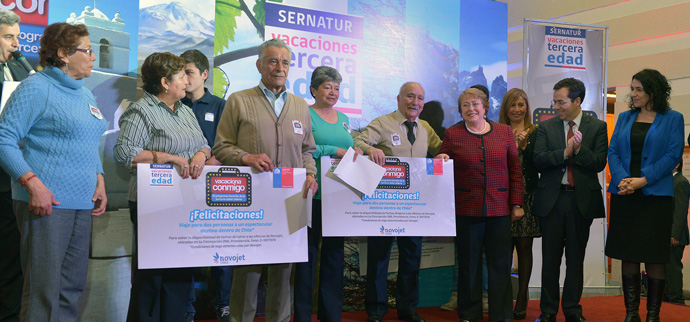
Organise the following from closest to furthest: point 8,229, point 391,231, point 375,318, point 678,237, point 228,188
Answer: point 228,188
point 8,229
point 391,231
point 375,318
point 678,237

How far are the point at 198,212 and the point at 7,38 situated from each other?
1.74 metres

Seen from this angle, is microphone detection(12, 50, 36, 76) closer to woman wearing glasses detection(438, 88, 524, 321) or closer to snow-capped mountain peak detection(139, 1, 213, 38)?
snow-capped mountain peak detection(139, 1, 213, 38)

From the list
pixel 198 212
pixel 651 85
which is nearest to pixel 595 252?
pixel 651 85

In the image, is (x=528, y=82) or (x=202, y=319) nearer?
(x=202, y=319)

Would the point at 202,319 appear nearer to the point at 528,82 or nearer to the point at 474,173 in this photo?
the point at 474,173

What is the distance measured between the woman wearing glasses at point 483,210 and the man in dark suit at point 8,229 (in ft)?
9.26

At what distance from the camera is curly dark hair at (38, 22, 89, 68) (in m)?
2.58

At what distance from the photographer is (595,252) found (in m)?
5.52

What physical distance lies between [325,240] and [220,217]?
0.87m

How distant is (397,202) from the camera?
3682 millimetres

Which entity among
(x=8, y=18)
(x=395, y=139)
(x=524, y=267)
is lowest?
(x=524, y=267)

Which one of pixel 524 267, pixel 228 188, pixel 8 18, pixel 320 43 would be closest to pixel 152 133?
pixel 228 188

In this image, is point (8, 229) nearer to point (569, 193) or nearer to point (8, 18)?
point (8, 18)

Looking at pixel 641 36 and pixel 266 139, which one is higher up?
pixel 641 36
